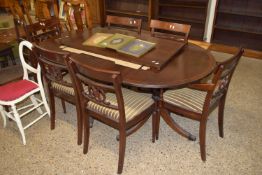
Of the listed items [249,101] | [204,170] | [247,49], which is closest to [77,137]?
[204,170]

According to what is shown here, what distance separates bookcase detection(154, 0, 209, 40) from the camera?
3.77m

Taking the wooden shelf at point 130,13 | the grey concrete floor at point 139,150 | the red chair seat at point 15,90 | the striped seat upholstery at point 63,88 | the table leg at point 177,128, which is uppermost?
the wooden shelf at point 130,13

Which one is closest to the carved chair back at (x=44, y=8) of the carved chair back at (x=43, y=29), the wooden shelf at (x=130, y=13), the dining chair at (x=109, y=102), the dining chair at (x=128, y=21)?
the carved chair back at (x=43, y=29)

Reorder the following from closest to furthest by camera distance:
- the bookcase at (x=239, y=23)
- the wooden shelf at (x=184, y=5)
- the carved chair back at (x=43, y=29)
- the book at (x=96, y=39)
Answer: the book at (x=96, y=39) → the carved chair back at (x=43, y=29) → the bookcase at (x=239, y=23) → the wooden shelf at (x=184, y=5)

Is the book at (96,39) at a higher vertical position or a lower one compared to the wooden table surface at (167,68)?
higher

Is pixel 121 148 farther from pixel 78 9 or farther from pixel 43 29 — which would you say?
pixel 78 9

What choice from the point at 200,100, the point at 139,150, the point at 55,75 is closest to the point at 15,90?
the point at 55,75

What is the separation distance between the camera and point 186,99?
1.79 m

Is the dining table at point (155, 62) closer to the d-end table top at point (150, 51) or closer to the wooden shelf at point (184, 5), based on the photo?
the d-end table top at point (150, 51)

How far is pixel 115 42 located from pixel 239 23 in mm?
2567

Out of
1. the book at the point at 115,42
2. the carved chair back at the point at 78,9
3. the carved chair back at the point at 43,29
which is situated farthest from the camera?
the carved chair back at the point at 78,9

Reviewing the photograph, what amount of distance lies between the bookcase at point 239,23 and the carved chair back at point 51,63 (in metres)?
2.71

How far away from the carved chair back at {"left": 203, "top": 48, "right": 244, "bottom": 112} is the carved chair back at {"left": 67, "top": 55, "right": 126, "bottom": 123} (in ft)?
1.97

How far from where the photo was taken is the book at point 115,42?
6.31 feet
